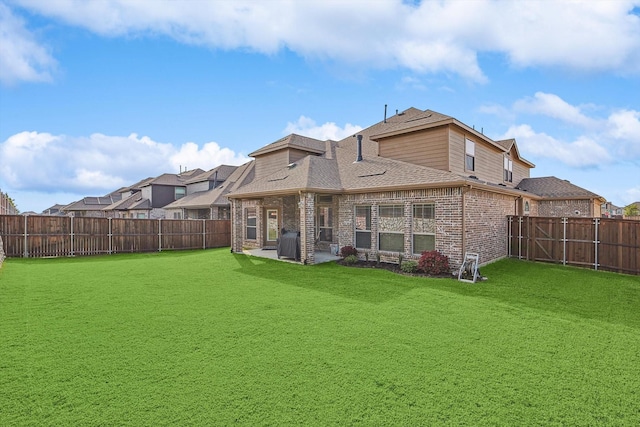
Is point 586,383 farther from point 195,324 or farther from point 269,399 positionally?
point 195,324

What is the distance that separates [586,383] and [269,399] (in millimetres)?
3605

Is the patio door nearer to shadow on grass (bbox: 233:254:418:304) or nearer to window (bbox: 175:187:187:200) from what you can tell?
shadow on grass (bbox: 233:254:418:304)

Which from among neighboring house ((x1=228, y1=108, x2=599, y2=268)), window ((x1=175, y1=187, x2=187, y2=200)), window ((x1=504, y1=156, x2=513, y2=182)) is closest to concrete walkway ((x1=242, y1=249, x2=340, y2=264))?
neighboring house ((x1=228, y1=108, x2=599, y2=268))

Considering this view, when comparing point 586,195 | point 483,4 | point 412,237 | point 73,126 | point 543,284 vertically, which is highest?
point 483,4

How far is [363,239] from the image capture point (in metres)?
12.5

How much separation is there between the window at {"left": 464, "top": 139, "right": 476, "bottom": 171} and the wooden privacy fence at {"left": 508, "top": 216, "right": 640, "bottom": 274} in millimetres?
2597

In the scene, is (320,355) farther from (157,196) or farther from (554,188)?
(157,196)

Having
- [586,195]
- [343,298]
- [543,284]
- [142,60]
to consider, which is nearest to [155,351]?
[343,298]

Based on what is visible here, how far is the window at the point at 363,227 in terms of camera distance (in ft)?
40.4

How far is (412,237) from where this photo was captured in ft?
36.2

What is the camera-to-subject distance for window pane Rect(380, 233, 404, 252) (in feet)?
37.4

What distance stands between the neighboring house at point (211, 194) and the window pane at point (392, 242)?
1256 centimetres

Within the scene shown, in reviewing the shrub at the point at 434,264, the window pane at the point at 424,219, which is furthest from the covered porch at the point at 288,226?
the shrub at the point at 434,264

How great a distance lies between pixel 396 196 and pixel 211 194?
1783cm
